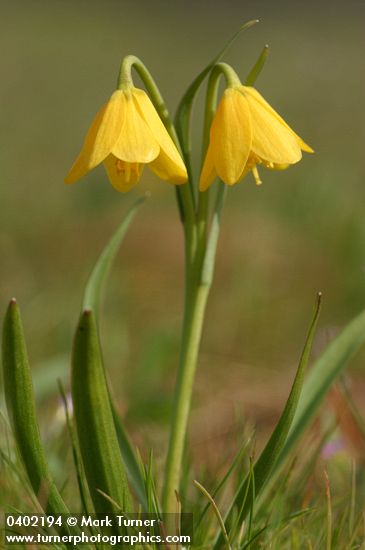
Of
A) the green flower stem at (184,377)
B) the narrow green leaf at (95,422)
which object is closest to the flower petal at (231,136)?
the green flower stem at (184,377)

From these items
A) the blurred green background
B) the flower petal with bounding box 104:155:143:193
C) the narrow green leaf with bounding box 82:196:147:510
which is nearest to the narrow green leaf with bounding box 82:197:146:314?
the narrow green leaf with bounding box 82:196:147:510

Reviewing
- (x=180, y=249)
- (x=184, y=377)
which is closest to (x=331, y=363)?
(x=184, y=377)

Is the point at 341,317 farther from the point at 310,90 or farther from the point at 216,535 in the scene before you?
the point at 310,90

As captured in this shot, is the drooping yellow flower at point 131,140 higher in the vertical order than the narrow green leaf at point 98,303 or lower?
higher

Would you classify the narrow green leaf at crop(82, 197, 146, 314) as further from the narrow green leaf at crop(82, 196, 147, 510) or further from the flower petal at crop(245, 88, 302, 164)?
the flower petal at crop(245, 88, 302, 164)

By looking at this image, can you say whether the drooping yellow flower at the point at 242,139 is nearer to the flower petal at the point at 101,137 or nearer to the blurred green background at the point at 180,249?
the flower petal at the point at 101,137

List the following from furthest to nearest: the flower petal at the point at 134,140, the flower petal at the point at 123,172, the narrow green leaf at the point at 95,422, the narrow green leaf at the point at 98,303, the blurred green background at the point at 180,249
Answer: the blurred green background at the point at 180,249 < the narrow green leaf at the point at 98,303 < the flower petal at the point at 123,172 < the flower petal at the point at 134,140 < the narrow green leaf at the point at 95,422

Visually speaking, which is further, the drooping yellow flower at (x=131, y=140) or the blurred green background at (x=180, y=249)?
the blurred green background at (x=180, y=249)
